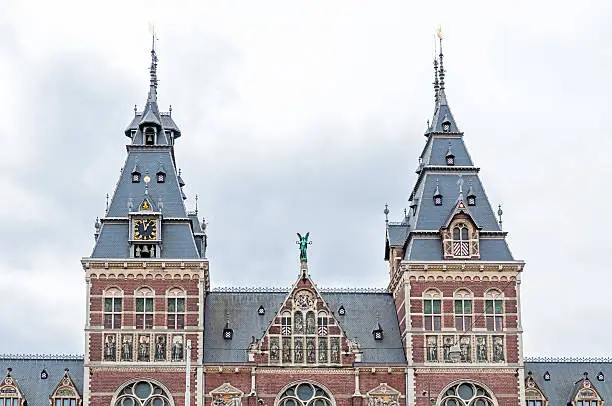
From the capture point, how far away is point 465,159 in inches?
3597

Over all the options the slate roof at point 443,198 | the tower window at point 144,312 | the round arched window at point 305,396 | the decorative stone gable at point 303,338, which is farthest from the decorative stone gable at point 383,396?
the tower window at point 144,312

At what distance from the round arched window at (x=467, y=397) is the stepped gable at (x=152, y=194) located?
62.5ft

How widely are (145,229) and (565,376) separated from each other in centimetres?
3100

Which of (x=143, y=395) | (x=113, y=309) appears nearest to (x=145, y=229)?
(x=113, y=309)

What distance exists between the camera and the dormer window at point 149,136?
9100cm

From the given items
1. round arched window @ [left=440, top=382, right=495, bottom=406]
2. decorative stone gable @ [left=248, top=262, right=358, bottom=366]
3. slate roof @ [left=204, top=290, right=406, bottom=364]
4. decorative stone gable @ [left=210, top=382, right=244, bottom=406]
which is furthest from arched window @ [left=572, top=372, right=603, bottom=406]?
decorative stone gable @ [left=210, top=382, right=244, bottom=406]

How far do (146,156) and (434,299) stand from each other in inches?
893

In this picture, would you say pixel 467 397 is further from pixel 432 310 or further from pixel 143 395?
pixel 143 395

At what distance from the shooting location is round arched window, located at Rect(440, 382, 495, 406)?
83938mm

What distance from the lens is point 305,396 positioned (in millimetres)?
84375

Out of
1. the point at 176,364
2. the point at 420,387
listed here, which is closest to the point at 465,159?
the point at 420,387

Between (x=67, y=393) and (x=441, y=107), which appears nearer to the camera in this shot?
(x=67, y=393)

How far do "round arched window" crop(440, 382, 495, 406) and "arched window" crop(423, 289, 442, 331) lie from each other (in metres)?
4.19

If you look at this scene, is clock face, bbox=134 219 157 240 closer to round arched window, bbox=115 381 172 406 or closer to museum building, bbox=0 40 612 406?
museum building, bbox=0 40 612 406
